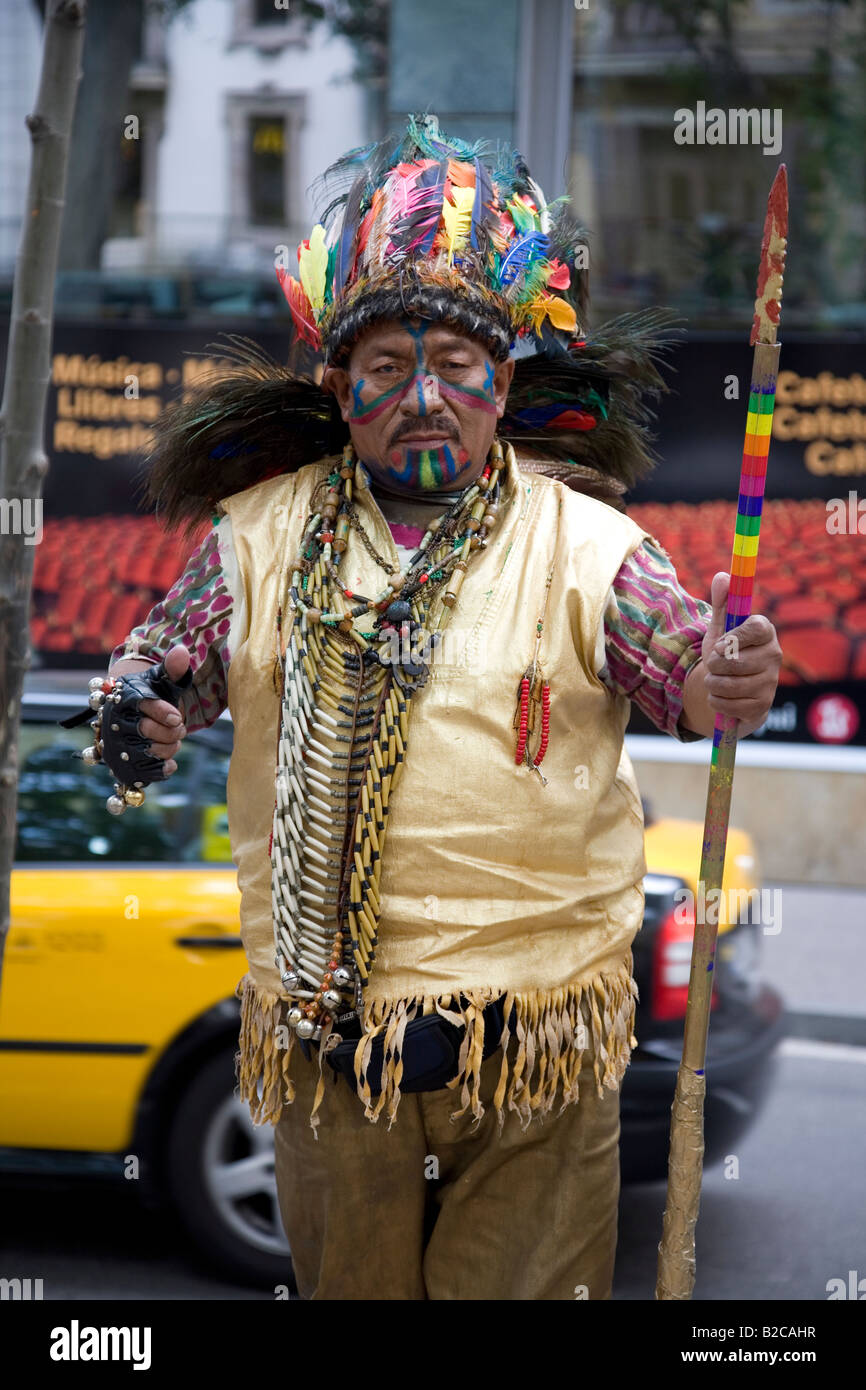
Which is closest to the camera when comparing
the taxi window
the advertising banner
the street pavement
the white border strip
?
the street pavement

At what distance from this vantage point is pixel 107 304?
8016 mm

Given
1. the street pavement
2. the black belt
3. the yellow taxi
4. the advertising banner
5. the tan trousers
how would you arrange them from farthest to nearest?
the advertising banner, the street pavement, the yellow taxi, the tan trousers, the black belt

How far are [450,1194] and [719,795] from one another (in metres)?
0.73

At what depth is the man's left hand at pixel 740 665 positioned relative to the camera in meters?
2.11

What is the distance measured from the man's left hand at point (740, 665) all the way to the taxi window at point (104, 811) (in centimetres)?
220

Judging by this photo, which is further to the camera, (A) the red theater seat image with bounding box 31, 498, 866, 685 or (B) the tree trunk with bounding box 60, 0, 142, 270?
(B) the tree trunk with bounding box 60, 0, 142, 270

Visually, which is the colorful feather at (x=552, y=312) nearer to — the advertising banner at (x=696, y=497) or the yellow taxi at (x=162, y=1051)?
the yellow taxi at (x=162, y=1051)

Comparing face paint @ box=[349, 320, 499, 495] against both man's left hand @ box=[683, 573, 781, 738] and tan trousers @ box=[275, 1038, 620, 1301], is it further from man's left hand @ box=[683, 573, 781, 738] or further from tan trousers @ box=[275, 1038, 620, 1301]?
tan trousers @ box=[275, 1038, 620, 1301]

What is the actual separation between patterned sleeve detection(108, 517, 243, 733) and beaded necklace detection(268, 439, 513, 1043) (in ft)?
0.36

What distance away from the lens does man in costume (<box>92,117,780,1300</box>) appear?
7.47 ft

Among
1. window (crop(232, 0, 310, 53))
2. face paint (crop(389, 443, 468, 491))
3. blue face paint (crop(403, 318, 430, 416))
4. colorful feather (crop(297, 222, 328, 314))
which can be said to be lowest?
face paint (crop(389, 443, 468, 491))

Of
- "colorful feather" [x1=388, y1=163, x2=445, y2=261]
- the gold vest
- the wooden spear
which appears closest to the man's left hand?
the wooden spear

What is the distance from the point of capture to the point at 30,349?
2.54 meters

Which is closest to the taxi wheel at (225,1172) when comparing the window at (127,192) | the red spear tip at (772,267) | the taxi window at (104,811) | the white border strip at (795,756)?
the taxi window at (104,811)
